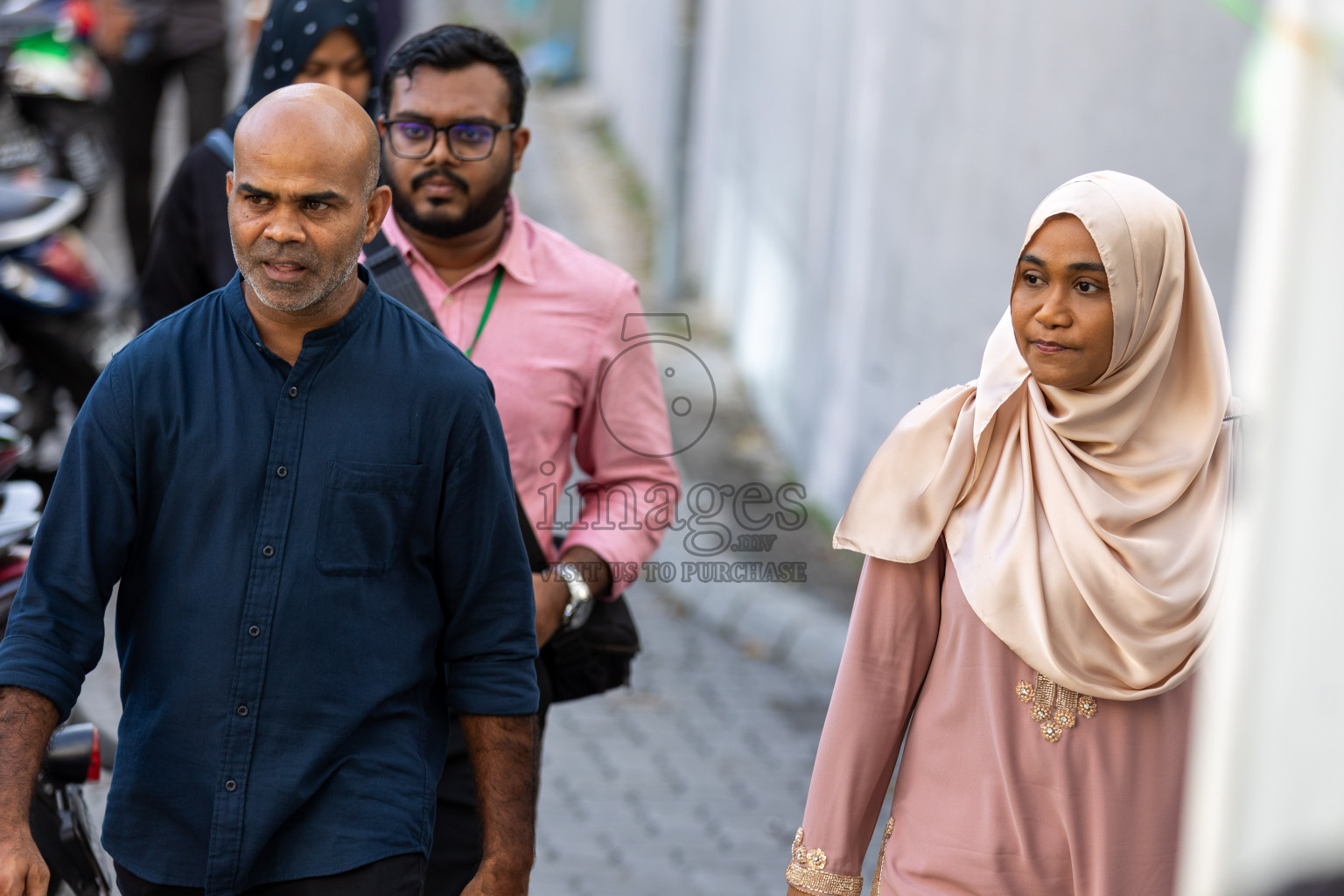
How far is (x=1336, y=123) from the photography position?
3.43ft

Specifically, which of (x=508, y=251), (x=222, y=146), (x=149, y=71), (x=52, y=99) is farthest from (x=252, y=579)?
(x=149, y=71)

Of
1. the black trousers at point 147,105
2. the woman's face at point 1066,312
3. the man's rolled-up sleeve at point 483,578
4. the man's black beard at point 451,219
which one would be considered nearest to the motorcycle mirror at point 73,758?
the man's rolled-up sleeve at point 483,578

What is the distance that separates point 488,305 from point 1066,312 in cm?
130

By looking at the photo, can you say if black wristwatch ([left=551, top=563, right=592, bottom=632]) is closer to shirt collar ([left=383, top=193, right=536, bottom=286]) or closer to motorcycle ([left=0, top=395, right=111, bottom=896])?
shirt collar ([left=383, top=193, right=536, bottom=286])

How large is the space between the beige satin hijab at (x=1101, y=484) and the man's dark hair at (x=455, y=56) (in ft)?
4.31

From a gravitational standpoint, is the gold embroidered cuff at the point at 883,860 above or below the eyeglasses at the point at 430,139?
below

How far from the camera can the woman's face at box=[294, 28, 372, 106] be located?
3854 mm

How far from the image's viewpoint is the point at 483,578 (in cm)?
262

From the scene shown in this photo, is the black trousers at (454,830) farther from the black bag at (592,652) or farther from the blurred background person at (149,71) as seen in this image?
the blurred background person at (149,71)

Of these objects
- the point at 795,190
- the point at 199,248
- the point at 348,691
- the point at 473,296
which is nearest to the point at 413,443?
the point at 348,691

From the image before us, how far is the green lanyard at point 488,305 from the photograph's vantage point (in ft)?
11.2

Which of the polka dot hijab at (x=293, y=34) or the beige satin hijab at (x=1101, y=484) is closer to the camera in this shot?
the beige satin hijab at (x=1101, y=484)

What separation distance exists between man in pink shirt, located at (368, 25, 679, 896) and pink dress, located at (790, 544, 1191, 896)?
852 mm

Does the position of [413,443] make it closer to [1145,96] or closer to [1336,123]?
[1336,123]
